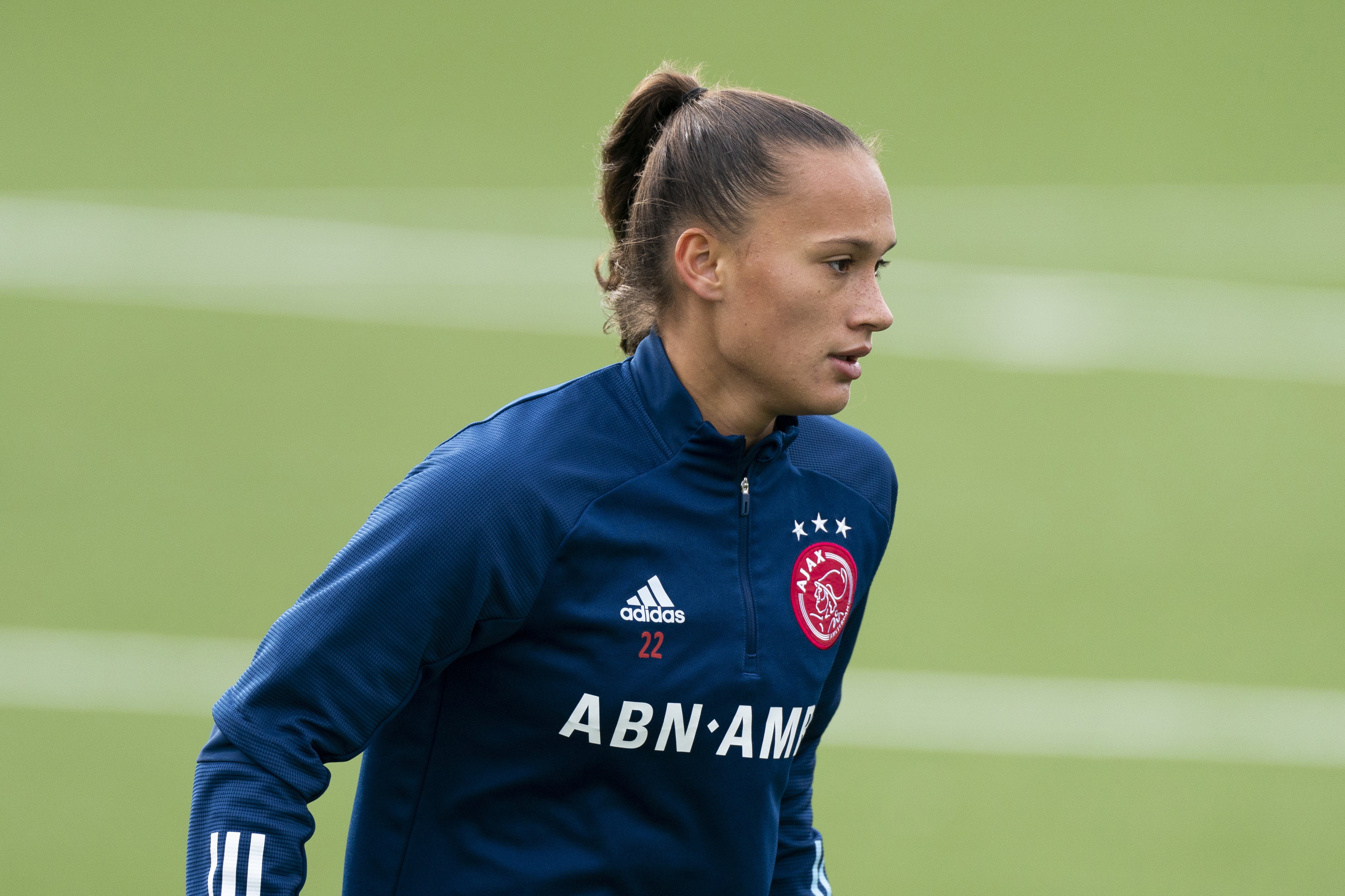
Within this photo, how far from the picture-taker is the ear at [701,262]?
2436 millimetres

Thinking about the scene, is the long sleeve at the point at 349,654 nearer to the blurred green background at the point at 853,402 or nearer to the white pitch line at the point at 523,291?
the blurred green background at the point at 853,402

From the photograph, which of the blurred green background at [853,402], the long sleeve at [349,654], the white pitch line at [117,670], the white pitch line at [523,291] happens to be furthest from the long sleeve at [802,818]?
the white pitch line at [523,291]

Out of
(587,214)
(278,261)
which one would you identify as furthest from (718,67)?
(278,261)

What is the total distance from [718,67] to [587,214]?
4.12ft

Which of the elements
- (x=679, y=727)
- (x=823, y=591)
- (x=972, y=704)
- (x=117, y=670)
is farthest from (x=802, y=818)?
(x=117, y=670)

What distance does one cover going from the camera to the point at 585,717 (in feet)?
7.43

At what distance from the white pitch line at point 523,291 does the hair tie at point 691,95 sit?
617 centimetres

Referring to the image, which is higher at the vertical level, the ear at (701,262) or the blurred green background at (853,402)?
the blurred green background at (853,402)

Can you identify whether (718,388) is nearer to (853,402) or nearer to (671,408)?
(671,408)

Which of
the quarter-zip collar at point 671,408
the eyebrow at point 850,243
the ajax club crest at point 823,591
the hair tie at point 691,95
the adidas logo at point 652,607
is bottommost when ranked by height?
the adidas logo at point 652,607

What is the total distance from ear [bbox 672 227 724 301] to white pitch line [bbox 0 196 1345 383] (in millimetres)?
6366

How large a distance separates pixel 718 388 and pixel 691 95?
0.51m

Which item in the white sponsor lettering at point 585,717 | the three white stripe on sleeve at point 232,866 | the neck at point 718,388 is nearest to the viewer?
the three white stripe on sleeve at point 232,866

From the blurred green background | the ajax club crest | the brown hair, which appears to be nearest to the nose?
the brown hair
